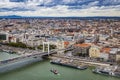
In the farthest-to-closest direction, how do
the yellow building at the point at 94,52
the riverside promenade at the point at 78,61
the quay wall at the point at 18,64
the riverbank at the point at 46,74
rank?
the yellow building at the point at 94,52, the riverside promenade at the point at 78,61, the quay wall at the point at 18,64, the riverbank at the point at 46,74

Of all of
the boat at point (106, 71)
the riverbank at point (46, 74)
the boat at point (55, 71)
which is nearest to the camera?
the riverbank at point (46, 74)

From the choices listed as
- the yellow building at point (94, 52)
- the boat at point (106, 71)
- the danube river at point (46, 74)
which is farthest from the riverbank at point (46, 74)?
the yellow building at point (94, 52)

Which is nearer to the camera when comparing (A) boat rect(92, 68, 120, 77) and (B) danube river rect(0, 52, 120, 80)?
(B) danube river rect(0, 52, 120, 80)

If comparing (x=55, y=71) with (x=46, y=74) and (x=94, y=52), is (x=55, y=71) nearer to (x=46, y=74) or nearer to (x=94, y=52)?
(x=46, y=74)

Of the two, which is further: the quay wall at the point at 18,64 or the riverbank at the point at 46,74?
the quay wall at the point at 18,64

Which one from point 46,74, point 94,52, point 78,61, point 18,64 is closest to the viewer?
point 46,74

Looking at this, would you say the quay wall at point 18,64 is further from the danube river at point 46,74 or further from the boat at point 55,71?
the boat at point 55,71

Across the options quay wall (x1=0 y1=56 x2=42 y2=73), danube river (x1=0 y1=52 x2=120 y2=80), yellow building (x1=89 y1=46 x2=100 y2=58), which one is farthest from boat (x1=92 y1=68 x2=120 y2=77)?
quay wall (x1=0 y1=56 x2=42 y2=73)

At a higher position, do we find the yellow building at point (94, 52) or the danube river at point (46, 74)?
the yellow building at point (94, 52)

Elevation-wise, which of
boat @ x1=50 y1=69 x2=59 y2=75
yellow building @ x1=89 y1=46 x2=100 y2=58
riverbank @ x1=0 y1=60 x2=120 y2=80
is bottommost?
riverbank @ x1=0 y1=60 x2=120 y2=80

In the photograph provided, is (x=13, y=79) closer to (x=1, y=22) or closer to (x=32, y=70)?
(x=32, y=70)

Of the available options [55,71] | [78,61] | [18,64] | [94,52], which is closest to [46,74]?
[55,71]

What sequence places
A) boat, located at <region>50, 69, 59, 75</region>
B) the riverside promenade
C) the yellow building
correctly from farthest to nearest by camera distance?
1. the yellow building
2. the riverside promenade
3. boat, located at <region>50, 69, 59, 75</region>

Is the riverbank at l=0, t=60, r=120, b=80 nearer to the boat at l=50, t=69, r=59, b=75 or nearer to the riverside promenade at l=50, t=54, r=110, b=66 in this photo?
the boat at l=50, t=69, r=59, b=75
